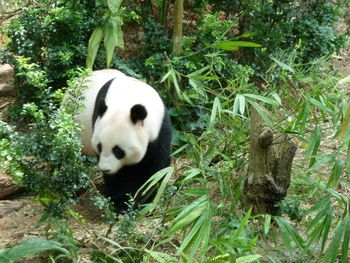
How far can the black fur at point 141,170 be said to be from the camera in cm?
374

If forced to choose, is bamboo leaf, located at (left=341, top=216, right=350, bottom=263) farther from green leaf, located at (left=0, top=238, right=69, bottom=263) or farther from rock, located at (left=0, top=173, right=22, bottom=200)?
rock, located at (left=0, top=173, right=22, bottom=200)

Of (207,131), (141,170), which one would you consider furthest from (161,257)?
(141,170)

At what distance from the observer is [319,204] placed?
2.82 metres

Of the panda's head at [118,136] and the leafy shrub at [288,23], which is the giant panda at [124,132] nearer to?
the panda's head at [118,136]

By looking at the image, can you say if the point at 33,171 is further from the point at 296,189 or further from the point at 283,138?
the point at 296,189

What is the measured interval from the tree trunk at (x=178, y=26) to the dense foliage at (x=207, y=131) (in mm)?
126

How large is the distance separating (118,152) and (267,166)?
97 cm

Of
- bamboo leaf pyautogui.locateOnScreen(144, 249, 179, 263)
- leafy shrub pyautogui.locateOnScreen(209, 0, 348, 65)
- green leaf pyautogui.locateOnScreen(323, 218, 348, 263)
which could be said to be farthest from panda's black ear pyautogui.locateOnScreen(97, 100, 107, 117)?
leafy shrub pyautogui.locateOnScreen(209, 0, 348, 65)

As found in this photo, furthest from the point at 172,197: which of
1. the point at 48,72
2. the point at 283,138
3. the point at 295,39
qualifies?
the point at 295,39

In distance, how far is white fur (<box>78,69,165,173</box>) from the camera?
345 cm

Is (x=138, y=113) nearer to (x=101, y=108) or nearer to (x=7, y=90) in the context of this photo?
(x=101, y=108)

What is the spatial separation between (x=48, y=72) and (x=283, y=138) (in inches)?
87.3

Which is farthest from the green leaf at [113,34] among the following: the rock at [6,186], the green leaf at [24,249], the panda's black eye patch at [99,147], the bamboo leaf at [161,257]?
the green leaf at [24,249]

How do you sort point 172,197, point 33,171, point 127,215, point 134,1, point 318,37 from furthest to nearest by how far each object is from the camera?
point 318,37 < point 134,1 < point 172,197 < point 127,215 < point 33,171
